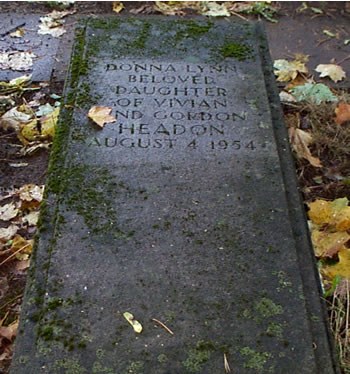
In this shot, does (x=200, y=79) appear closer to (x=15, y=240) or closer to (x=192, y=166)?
(x=192, y=166)

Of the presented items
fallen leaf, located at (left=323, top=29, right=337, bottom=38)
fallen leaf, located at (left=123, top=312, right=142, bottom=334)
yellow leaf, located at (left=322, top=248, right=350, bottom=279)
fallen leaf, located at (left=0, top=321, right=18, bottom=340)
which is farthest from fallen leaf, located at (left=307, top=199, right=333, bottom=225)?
fallen leaf, located at (left=323, top=29, right=337, bottom=38)

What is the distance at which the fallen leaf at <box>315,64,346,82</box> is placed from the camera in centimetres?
359

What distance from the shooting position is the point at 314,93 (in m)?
3.38

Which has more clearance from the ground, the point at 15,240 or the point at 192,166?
the point at 192,166

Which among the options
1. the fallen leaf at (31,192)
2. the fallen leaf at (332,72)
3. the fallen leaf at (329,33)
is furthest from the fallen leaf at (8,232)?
the fallen leaf at (329,33)

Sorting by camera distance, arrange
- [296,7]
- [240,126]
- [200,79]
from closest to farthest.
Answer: [240,126]
[200,79]
[296,7]

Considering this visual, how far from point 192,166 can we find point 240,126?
1.13ft

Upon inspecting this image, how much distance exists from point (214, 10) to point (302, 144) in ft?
5.82

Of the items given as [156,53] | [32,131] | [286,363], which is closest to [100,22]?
[156,53]

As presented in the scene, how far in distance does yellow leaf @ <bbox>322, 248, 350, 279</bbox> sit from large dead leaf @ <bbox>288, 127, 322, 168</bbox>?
28.0 inches

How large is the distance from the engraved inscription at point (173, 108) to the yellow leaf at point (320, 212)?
448 millimetres

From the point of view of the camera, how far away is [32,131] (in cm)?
303

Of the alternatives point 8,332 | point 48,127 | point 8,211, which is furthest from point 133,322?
point 48,127

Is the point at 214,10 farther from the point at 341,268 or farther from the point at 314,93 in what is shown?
the point at 341,268
